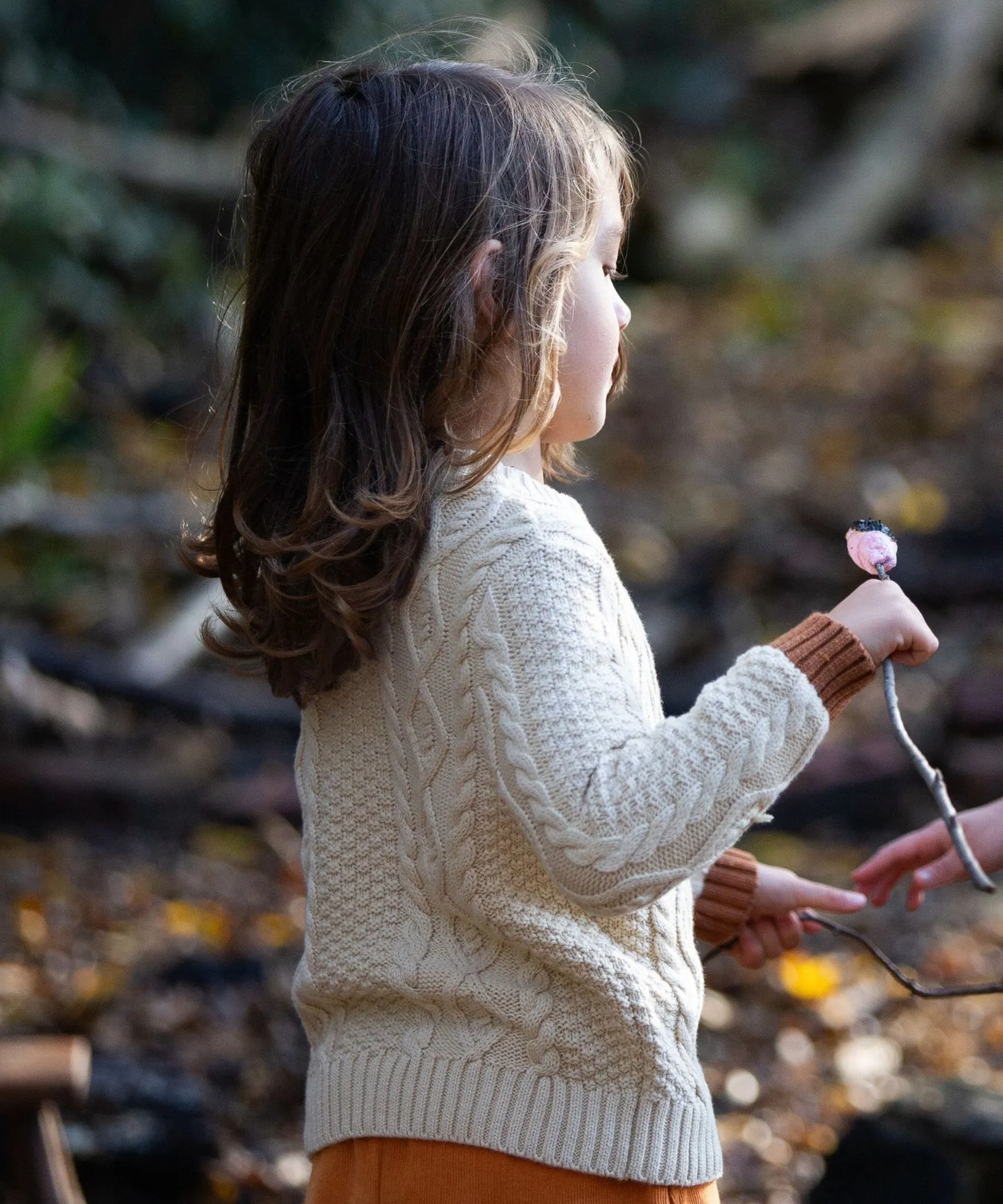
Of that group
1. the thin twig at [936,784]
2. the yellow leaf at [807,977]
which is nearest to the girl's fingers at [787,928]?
the thin twig at [936,784]

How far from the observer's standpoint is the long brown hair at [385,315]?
1722 millimetres

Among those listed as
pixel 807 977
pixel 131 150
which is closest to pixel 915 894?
pixel 807 977

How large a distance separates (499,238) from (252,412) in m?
0.40

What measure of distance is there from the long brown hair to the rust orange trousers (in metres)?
0.57

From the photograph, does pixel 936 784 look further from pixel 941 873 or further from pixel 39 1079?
pixel 39 1079

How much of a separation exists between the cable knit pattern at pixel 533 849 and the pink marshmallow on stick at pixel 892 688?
0.62 feet

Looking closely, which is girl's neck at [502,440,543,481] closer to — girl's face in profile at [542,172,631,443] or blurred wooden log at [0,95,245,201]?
girl's face in profile at [542,172,631,443]

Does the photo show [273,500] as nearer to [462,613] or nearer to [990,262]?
[462,613]

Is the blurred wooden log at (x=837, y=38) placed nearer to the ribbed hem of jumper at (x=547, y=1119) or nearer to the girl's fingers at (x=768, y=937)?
the girl's fingers at (x=768, y=937)

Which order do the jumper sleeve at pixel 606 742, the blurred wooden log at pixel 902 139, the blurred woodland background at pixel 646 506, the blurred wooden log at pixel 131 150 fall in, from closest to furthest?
1. the jumper sleeve at pixel 606 742
2. the blurred woodland background at pixel 646 506
3. the blurred wooden log at pixel 131 150
4. the blurred wooden log at pixel 902 139

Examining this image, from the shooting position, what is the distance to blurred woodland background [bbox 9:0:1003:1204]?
3471 millimetres

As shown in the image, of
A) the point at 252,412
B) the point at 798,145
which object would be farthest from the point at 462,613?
the point at 798,145

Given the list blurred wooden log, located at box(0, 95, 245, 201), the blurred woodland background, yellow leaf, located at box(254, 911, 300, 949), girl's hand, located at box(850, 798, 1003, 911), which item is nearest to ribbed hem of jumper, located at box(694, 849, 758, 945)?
girl's hand, located at box(850, 798, 1003, 911)

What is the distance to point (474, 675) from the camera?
166cm
